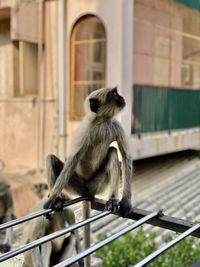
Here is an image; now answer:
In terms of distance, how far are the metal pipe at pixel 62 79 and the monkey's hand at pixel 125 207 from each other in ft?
14.8

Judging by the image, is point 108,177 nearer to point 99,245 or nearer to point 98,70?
point 99,245

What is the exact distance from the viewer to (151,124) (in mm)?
7160

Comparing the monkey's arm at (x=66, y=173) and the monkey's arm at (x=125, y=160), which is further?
the monkey's arm at (x=125, y=160)

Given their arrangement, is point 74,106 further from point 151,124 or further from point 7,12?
point 7,12

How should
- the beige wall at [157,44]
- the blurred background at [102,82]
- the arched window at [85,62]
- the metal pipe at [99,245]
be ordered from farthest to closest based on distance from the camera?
the beige wall at [157,44] < the arched window at [85,62] < the blurred background at [102,82] < the metal pipe at [99,245]

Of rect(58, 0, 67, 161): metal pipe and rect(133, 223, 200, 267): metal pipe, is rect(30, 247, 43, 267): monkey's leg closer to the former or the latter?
rect(133, 223, 200, 267): metal pipe

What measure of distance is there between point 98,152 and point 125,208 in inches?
22.4

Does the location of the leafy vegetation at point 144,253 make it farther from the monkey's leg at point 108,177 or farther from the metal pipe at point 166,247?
the metal pipe at point 166,247

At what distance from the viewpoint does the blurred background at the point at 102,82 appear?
6.44 m

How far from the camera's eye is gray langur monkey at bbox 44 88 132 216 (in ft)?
8.48

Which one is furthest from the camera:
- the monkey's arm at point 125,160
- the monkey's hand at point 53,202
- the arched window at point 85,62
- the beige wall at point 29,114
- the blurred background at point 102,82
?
the beige wall at point 29,114

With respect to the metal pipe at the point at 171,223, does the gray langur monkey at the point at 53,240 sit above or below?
below

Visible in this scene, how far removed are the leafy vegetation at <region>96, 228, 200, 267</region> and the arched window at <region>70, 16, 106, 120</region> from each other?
294 cm

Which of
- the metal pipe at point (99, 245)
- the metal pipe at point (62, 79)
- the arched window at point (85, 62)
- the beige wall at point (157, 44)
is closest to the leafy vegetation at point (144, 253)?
the metal pipe at point (99, 245)
